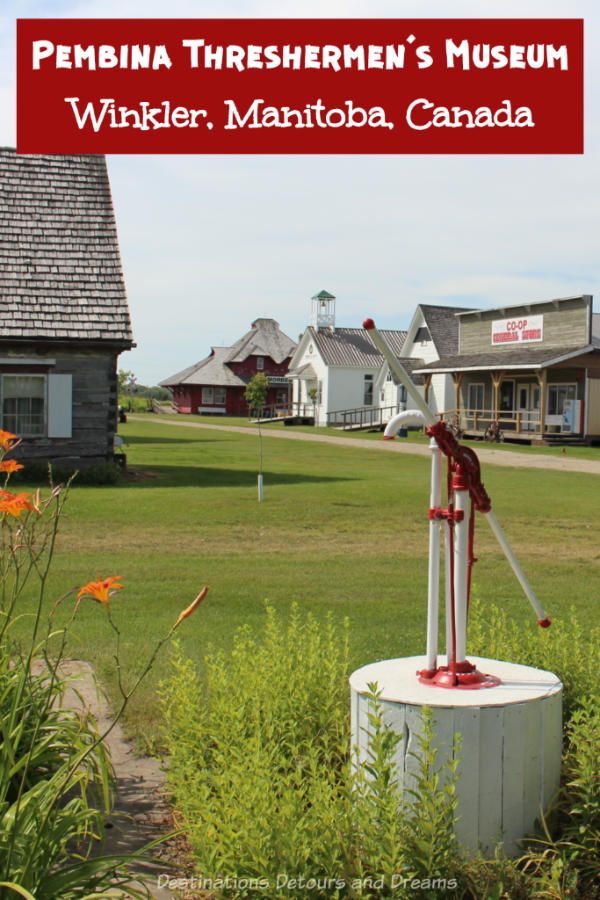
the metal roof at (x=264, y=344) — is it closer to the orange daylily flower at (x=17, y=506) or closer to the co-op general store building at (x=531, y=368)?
the co-op general store building at (x=531, y=368)

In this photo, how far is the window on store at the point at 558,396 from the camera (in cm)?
3703

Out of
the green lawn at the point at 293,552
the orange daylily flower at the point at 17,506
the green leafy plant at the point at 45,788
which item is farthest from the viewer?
the green lawn at the point at 293,552

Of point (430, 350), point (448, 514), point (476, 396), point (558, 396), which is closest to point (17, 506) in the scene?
point (448, 514)

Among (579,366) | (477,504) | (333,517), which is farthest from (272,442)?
(477,504)

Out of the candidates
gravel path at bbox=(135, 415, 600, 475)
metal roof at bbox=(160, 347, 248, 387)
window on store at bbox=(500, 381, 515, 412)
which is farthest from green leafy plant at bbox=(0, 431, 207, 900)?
metal roof at bbox=(160, 347, 248, 387)

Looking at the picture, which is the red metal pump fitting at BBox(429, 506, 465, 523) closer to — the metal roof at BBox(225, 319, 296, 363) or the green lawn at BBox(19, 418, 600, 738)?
the green lawn at BBox(19, 418, 600, 738)

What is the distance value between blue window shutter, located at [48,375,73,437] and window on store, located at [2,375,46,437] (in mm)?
303

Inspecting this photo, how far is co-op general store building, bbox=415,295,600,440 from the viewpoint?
117ft

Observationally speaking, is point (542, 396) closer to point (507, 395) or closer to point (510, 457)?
point (507, 395)

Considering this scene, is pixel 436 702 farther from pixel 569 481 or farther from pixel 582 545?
pixel 569 481

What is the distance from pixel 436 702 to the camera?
349cm

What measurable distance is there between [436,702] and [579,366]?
34100mm

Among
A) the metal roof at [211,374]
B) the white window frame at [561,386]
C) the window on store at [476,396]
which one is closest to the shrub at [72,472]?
the white window frame at [561,386]

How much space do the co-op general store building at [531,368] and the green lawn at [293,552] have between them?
1401 centimetres
